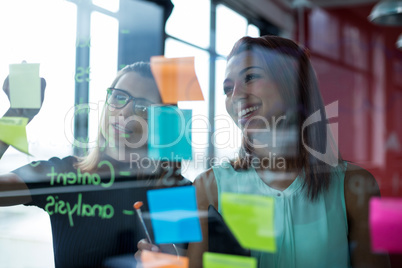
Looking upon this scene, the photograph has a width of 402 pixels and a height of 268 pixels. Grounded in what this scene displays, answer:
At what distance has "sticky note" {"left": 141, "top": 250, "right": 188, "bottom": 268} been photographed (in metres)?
1.09

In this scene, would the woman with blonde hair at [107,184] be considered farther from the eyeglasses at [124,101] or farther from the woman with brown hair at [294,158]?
the woman with brown hair at [294,158]

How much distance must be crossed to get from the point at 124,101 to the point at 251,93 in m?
0.38

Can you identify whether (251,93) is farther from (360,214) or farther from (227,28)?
(360,214)

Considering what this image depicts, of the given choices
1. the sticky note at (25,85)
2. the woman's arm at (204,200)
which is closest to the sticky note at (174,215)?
the woman's arm at (204,200)

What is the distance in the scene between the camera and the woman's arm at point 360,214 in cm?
89

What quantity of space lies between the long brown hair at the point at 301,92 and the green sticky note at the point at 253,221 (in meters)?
0.11

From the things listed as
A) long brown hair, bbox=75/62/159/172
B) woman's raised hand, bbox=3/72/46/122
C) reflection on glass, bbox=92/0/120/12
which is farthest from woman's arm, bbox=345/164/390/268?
woman's raised hand, bbox=3/72/46/122

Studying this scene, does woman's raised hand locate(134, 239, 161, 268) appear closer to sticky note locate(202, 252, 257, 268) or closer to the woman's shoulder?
sticky note locate(202, 252, 257, 268)

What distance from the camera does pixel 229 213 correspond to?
100 cm

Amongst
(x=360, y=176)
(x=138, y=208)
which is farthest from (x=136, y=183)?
(x=360, y=176)

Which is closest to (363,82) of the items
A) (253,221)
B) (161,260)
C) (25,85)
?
(253,221)

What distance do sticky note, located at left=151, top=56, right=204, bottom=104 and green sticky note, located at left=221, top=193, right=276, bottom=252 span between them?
0.28m

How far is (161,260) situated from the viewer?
112 centimetres

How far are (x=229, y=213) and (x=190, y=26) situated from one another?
18.9 inches
